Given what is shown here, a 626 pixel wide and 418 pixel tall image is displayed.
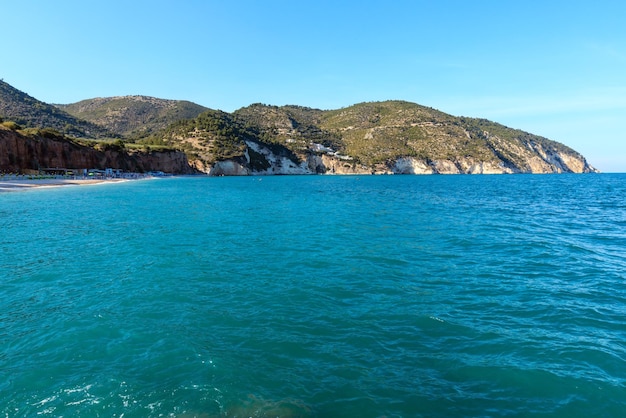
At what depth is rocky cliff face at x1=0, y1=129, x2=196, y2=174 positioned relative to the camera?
6562 cm

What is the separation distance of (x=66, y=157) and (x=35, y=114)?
85838 mm

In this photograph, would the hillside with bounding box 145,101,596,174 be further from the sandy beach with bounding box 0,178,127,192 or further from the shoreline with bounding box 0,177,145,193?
the shoreline with bounding box 0,177,145,193

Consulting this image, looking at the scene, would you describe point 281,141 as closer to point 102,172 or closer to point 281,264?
point 102,172

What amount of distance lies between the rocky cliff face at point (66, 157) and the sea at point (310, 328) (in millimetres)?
62673

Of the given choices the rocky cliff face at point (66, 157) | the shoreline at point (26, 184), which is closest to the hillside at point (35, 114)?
the rocky cliff face at point (66, 157)

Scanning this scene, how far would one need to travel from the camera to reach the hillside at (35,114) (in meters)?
134

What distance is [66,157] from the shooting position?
83.0m

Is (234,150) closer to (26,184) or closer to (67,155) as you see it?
(67,155)

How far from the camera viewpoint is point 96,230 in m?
21.8

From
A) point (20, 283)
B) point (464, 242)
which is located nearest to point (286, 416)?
point (20, 283)

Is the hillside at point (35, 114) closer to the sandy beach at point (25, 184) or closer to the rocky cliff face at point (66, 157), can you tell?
the rocky cliff face at point (66, 157)

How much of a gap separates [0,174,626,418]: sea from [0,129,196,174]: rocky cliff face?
62.7 m

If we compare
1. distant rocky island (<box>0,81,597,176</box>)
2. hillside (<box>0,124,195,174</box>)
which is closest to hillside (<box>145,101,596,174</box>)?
distant rocky island (<box>0,81,597,176</box>)

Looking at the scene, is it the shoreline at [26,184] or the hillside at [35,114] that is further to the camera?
the hillside at [35,114]
